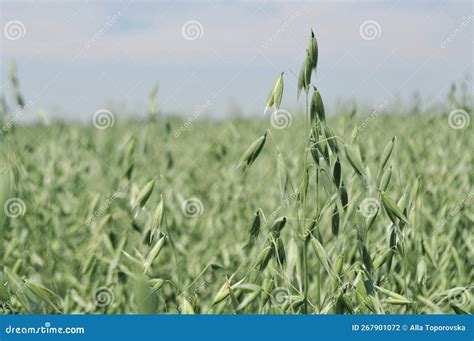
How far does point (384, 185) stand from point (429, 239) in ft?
2.48

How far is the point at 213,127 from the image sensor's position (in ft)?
12.9

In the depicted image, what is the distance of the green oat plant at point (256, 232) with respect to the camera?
1107mm

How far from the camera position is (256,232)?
1150mm

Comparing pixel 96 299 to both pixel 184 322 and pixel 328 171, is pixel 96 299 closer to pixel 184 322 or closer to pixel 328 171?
pixel 184 322

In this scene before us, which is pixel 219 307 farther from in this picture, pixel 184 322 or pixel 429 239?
pixel 429 239

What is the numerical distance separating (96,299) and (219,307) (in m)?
0.36

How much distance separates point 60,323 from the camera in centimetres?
133

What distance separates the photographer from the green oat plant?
1107 mm

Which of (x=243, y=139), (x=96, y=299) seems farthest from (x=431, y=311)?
(x=243, y=139)

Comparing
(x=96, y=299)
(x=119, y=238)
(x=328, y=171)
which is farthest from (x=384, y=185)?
(x=119, y=238)

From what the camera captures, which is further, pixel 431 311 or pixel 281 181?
pixel 431 311

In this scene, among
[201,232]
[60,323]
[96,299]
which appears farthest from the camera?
[201,232]

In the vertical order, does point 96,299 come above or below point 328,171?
below

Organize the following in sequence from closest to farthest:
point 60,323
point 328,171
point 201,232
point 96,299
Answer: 1. point 328,171
2. point 60,323
3. point 96,299
4. point 201,232
